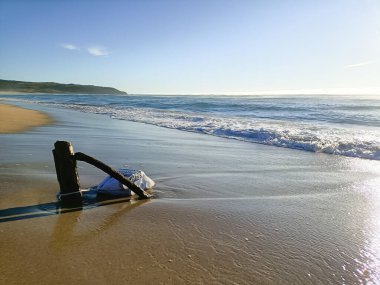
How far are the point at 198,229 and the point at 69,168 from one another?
5.93 feet

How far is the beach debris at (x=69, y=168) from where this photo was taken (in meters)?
3.91

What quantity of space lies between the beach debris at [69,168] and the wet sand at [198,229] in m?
0.23

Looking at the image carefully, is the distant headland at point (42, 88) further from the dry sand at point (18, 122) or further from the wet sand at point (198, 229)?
the wet sand at point (198, 229)

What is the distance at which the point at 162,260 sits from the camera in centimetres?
268

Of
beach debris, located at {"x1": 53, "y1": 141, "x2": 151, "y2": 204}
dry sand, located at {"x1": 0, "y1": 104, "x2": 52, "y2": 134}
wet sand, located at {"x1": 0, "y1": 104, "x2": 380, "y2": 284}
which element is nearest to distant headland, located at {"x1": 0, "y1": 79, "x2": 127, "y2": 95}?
dry sand, located at {"x1": 0, "y1": 104, "x2": 52, "y2": 134}

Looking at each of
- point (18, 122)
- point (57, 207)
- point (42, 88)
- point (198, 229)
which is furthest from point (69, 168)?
point (42, 88)

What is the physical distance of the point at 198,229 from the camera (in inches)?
133

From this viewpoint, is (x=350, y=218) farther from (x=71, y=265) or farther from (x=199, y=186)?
(x=71, y=265)

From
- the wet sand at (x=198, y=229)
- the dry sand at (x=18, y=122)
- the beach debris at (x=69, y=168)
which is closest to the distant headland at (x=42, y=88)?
the dry sand at (x=18, y=122)

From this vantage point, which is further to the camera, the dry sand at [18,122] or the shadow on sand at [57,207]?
the dry sand at [18,122]

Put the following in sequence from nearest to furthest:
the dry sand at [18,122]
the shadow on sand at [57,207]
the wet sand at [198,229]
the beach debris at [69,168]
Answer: the wet sand at [198,229], the shadow on sand at [57,207], the beach debris at [69,168], the dry sand at [18,122]

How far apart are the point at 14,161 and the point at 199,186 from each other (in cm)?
369

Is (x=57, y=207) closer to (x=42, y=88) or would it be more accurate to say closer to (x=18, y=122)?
(x=18, y=122)

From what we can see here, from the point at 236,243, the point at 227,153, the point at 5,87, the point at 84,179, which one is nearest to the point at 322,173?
the point at 227,153
